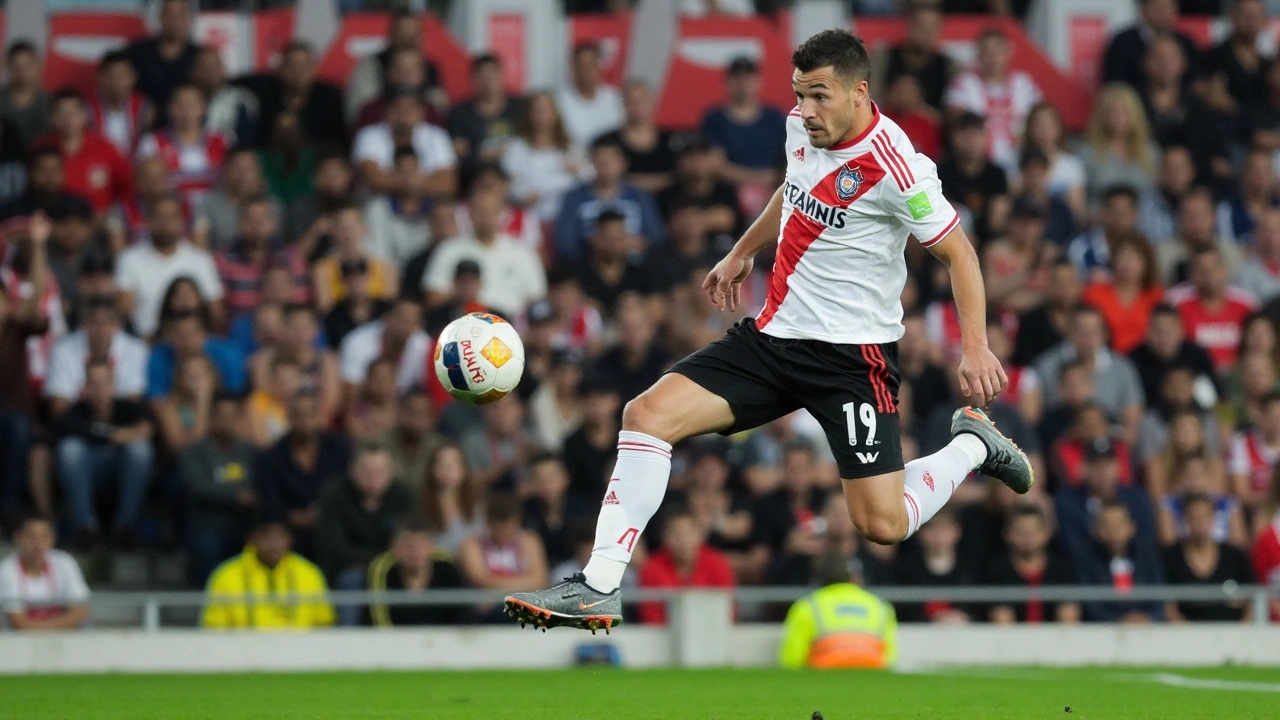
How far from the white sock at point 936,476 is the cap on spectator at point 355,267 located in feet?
20.7

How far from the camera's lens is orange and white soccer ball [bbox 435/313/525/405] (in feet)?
24.2

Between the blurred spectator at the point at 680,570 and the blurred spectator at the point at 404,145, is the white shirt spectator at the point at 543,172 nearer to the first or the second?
the blurred spectator at the point at 404,145

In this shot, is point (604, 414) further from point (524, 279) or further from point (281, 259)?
point (281, 259)

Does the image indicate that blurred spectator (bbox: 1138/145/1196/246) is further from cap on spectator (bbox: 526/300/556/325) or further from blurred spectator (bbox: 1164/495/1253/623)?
cap on spectator (bbox: 526/300/556/325)

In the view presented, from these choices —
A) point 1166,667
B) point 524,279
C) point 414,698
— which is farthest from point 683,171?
point 414,698

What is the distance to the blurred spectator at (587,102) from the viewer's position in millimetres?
15438

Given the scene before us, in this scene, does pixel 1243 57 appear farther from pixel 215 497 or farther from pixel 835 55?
pixel 835 55

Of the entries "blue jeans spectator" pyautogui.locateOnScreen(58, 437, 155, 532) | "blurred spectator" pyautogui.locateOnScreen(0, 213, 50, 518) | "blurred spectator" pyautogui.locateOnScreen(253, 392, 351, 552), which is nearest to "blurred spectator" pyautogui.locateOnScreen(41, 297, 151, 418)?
"blurred spectator" pyautogui.locateOnScreen(0, 213, 50, 518)

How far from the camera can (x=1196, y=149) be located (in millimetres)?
16062

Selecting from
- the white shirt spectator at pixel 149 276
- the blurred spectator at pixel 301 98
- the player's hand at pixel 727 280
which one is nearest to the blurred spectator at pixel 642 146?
the blurred spectator at pixel 301 98

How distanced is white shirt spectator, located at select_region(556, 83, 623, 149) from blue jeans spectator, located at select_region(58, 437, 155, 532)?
16.2ft

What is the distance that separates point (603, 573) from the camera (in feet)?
22.9

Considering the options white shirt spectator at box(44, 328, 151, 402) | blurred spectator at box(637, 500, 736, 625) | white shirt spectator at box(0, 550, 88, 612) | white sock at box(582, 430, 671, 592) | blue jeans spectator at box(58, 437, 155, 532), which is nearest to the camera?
white sock at box(582, 430, 671, 592)

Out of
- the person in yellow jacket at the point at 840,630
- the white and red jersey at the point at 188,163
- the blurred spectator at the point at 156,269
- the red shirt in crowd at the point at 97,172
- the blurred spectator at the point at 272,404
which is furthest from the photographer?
the white and red jersey at the point at 188,163
